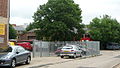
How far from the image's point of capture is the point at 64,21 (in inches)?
1859

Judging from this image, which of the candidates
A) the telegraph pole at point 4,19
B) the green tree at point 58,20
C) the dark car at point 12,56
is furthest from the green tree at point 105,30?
the dark car at point 12,56

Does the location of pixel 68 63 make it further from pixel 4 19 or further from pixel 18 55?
pixel 4 19

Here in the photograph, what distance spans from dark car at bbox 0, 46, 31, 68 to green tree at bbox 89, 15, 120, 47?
174 feet

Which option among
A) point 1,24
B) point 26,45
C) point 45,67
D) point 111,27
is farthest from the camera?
point 111,27

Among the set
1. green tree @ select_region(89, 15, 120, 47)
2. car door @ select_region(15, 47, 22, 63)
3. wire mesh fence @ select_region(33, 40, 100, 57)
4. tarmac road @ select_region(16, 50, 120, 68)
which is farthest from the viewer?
green tree @ select_region(89, 15, 120, 47)

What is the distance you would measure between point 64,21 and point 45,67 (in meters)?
29.6

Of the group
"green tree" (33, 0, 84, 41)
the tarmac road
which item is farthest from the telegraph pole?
"green tree" (33, 0, 84, 41)

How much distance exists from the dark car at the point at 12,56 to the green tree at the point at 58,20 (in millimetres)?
27340

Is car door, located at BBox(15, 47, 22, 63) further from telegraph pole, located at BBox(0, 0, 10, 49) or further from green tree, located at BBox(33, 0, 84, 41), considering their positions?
green tree, located at BBox(33, 0, 84, 41)

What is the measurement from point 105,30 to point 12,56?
5641 centimetres

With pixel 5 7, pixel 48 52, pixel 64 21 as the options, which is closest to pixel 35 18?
pixel 64 21

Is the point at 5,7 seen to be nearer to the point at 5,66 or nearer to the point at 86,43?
the point at 5,66

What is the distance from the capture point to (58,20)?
4766 centimetres

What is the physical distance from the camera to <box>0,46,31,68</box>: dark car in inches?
623
